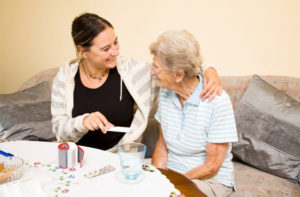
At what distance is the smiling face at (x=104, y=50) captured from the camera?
1.65 m

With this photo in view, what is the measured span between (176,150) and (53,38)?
1.92 m

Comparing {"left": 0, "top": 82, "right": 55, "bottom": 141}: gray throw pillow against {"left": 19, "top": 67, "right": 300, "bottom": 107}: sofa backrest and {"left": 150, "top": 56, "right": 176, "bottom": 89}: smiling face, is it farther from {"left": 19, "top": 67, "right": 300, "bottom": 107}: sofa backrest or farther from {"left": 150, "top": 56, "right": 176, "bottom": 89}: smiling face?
{"left": 19, "top": 67, "right": 300, "bottom": 107}: sofa backrest

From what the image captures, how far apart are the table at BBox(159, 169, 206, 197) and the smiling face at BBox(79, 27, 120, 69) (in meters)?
0.81

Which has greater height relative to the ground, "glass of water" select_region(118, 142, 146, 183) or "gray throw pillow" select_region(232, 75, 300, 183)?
"glass of water" select_region(118, 142, 146, 183)

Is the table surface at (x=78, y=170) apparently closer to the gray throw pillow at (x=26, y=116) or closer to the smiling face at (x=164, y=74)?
the smiling face at (x=164, y=74)

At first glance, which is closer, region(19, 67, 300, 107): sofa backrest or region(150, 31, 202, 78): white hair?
region(150, 31, 202, 78): white hair

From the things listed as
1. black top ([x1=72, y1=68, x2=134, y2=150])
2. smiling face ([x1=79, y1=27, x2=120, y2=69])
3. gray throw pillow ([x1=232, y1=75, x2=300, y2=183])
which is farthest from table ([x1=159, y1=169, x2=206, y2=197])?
gray throw pillow ([x1=232, y1=75, x2=300, y2=183])

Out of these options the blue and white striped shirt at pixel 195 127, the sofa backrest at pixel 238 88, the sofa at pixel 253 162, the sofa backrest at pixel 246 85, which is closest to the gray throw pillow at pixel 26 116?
the sofa at pixel 253 162

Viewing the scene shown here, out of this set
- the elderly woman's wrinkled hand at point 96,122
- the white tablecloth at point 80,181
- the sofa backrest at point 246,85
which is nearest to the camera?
the white tablecloth at point 80,181

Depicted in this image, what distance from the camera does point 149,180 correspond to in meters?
1.04

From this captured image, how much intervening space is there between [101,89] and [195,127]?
64 centimetres

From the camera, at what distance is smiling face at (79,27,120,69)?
165 centimetres

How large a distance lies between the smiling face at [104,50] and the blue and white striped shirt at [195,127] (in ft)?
1.22

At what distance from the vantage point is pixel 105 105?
1732 mm
